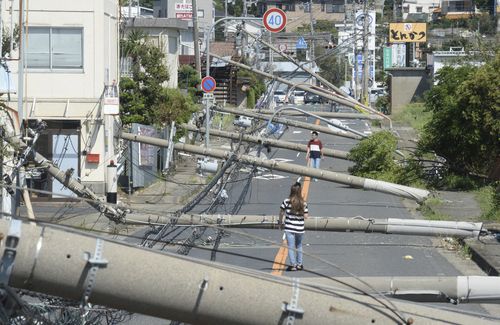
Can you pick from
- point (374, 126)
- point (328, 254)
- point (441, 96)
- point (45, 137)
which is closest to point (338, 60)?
point (374, 126)

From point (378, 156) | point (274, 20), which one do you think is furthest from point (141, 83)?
point (378, 156)

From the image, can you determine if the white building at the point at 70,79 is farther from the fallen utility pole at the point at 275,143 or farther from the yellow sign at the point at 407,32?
the yellow sign at the point at 407,32

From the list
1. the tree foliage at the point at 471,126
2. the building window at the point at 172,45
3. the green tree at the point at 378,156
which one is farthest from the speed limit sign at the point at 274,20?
the building window at the point at 172,45

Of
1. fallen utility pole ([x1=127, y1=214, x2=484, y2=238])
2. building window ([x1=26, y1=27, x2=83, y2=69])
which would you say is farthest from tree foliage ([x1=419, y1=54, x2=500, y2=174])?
fallen utility pole ([x1=127, y1=214, x2=484, y2=238])

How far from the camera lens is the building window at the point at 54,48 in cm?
2977

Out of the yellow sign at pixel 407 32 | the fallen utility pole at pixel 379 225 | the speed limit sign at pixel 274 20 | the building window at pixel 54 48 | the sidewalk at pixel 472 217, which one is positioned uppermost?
the yellow sign at pixel 407 32

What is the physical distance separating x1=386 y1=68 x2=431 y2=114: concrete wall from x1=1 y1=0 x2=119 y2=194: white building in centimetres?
5065

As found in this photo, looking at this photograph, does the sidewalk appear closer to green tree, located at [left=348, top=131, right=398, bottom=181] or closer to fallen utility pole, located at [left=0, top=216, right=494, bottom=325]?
green tree, located at [left=348, top=131, right=398, bottom=181]

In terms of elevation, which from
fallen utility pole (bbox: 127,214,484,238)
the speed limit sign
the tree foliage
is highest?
the speed limit sign

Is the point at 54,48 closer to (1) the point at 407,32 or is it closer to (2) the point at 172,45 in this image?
(2) the point at 172,45

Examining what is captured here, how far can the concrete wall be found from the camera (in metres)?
78.2

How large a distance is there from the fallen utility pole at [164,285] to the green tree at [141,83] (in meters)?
30.0

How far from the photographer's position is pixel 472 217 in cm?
2397

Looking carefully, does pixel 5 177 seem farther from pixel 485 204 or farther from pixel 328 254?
pixel 485 204
